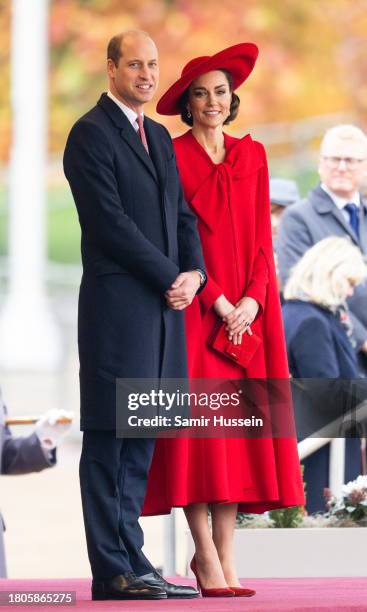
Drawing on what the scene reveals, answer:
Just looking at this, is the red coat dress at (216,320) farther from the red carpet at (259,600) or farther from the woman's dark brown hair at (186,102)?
the red carpet at (259,600)

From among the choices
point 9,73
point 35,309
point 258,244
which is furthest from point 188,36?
point 258,244

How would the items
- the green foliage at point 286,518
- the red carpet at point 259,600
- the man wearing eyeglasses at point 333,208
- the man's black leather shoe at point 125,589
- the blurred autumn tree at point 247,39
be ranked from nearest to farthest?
the red carpet at point 259,600 → the man's black leather shoe at point 125,589 → the green foliage at point 286,518 → the man wearing eyeglasses at point 333,208 → the blurred autumn tree at point 247,39

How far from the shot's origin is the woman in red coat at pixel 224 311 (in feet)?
17.2

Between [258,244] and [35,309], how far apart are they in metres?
9.90

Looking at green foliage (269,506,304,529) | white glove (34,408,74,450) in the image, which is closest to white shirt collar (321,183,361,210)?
green foliage (269,506,304,529)

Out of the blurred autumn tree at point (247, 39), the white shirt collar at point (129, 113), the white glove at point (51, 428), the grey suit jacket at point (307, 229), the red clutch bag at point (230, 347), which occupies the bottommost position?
the white glove at point (51, 428)

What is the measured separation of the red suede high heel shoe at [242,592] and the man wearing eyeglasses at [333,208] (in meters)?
2.16

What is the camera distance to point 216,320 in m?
5.32

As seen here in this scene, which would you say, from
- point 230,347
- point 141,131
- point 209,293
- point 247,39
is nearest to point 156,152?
point 141,131

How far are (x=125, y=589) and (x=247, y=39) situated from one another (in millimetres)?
11434

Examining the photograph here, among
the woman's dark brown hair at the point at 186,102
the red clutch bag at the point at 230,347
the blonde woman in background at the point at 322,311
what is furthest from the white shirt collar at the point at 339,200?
the red clutch bag at the point at 230,347

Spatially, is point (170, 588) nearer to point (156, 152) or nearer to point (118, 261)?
point (118, 261)

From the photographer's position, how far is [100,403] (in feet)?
16.5

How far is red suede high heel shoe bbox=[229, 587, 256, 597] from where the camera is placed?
5.20 m
